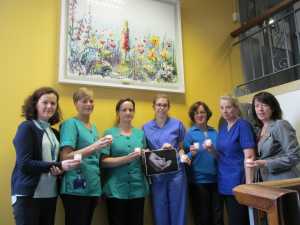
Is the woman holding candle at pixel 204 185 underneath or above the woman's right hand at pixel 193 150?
underneath

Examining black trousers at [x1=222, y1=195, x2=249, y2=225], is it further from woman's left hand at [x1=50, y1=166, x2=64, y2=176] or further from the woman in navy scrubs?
woman's left hand at [x1=50, y1=166, x2=64, y2=176]

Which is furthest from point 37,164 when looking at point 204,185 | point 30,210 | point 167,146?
point 204,185

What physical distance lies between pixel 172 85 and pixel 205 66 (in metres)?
0.54

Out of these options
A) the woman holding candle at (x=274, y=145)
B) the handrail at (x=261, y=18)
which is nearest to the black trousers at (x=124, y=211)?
the woman holding candle at (x=274, y=145)

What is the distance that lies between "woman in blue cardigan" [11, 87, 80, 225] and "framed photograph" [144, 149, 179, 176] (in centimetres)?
54

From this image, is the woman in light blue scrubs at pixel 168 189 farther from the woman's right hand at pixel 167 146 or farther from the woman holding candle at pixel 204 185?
the woman holding candle at pixel 204 185

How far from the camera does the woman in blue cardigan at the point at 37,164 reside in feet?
4.53

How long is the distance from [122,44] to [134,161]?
1007mm

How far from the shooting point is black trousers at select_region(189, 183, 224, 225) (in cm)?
208

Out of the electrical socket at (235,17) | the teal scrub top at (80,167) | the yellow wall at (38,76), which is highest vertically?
the electrical socket at (235,17)

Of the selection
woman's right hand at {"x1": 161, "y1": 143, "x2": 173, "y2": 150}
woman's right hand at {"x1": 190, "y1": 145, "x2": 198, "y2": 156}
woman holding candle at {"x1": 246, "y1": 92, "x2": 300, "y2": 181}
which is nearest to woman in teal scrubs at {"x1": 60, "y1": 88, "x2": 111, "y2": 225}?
woman's right hand at {"x1": 161, "y1": 143, "x2": 173, "y2": 150}

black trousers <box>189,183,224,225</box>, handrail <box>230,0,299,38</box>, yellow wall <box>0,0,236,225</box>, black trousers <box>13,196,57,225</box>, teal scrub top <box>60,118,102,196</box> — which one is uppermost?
handrail <box>230,0,299,38</box>

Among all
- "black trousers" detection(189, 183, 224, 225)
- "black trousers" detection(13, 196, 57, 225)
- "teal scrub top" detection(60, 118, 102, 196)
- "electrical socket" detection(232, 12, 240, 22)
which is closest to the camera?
"black trousers" detection(13, 196, 57, 225)

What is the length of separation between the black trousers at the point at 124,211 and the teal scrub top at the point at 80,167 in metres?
0.19
